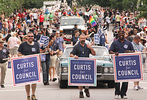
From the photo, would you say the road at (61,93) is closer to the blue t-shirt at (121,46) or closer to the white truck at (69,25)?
the blue t-shirt at (121,46)

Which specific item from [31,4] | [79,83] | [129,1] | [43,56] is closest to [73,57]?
[79,83]

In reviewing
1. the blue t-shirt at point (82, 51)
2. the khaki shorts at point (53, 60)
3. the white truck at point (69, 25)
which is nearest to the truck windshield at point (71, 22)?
the white truck at point (69, 25)

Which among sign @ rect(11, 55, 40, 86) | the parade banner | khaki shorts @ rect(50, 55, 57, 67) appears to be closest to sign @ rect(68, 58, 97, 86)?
the parade banner

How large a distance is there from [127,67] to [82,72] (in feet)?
4.10

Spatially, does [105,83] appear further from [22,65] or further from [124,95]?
[22,65]

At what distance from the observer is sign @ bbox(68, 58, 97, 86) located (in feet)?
51.3

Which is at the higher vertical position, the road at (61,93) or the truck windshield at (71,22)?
the truck windshield at (71,22)

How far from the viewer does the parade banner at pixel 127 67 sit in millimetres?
15508

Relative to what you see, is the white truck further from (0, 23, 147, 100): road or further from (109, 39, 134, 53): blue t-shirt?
(109, 39, 134, 53): blue t-shirt

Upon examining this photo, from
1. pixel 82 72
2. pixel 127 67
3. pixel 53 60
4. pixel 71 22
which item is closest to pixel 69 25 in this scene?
pixel 71 22

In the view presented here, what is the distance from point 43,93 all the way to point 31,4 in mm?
69709

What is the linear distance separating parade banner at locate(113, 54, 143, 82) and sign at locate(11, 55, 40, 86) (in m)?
2.21

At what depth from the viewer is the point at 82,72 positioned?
1568 centimetres

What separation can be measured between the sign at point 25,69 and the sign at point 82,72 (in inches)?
44.7
